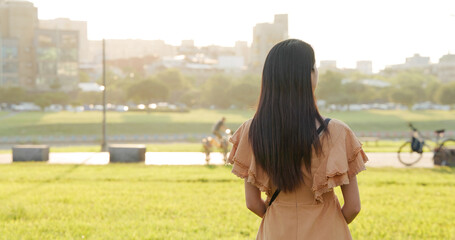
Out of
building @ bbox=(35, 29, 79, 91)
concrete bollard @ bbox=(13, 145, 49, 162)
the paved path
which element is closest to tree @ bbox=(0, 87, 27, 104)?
building @ bbox=(35, 29, 79, 91)

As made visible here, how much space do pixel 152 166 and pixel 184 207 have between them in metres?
8.06

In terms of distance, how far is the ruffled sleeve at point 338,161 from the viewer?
110 inches

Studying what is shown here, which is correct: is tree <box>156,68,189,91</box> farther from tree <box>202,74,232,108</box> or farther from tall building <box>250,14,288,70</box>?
tall building <box>250,14,288,70</box>

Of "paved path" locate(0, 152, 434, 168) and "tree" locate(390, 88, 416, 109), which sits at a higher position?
"paved path" locate(0, 152, 434, 168)

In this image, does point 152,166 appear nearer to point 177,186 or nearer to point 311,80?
point 177,186

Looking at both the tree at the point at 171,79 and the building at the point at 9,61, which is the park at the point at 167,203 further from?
the building at the point at 9,61

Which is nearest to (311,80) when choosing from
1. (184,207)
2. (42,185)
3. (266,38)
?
(184,207)

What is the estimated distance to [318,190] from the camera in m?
2.83

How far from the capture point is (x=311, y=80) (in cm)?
290

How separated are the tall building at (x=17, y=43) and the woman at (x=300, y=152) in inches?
4320

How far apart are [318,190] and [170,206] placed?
6536 mm

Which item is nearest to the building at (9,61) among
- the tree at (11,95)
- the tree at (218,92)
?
the tree at (11,95)

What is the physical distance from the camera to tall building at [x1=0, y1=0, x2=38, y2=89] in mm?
106875

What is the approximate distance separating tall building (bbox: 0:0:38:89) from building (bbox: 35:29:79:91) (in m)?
3.57
